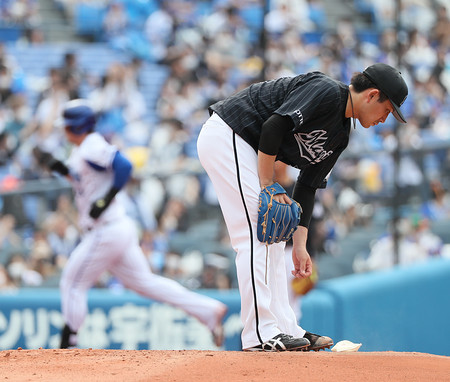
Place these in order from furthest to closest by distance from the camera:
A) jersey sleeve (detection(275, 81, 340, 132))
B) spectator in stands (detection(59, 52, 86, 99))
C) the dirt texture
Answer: spectator in stands (detection(59, 52, 86, 99)) < jersey sleeve (detection(275, 81, 340, 132)) < the dirt texture

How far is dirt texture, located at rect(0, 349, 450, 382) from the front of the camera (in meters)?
3.64

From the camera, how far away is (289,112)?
4.04 meters

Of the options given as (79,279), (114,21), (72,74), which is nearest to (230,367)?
(79,279)

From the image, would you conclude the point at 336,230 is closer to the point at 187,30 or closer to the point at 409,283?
the point at 409,283

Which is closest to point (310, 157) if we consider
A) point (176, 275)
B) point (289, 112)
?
point (289, 112)

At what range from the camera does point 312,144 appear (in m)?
4.28

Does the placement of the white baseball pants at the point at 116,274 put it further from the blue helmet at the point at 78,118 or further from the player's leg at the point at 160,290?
the blue helmet at the point at 78,118

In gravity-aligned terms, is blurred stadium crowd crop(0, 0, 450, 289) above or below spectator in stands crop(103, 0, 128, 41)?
below

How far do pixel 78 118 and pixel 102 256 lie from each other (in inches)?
48.6

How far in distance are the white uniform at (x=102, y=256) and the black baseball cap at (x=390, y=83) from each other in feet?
10.5

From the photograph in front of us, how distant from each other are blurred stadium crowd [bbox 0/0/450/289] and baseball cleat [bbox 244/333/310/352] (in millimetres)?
1839

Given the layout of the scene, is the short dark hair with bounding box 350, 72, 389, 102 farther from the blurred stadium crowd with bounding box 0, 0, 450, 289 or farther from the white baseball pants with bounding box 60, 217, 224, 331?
the white baseball pants with bounding box 60, 217, 224, 331

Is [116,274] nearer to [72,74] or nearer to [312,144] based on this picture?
[312,144]

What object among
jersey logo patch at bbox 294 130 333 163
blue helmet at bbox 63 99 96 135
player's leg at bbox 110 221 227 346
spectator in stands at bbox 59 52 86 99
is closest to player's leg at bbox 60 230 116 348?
player's leg at bbox 110 221 227 346
